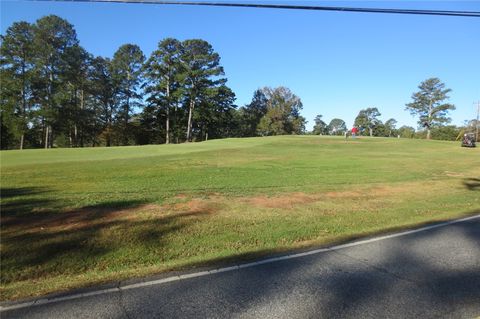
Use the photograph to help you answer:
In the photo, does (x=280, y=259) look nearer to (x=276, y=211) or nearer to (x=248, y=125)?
(x=276, y=211)

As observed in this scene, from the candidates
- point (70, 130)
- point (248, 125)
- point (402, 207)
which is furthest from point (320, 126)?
point (402, 207)

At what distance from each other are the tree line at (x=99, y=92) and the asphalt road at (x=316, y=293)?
4739 cm

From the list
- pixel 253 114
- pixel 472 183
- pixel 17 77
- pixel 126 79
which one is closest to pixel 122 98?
pixel 126 79

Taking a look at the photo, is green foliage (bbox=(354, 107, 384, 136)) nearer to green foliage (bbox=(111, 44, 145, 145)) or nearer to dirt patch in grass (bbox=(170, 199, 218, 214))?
green foliage (bbox=(111, 44, 145, 145))

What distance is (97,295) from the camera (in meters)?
4.07

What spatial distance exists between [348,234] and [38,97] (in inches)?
1935

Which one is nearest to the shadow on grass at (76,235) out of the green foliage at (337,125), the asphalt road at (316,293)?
the asphalt road at (316,293)

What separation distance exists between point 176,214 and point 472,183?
12.4 meters

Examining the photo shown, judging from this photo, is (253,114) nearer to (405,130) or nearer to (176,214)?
(405,130)

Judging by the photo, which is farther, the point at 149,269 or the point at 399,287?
the point at 149,269

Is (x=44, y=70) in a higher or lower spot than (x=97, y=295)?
higher

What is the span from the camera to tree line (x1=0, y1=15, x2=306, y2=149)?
147 ft

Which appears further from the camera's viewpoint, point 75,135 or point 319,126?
point 319,126

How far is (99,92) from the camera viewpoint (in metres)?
58.3
